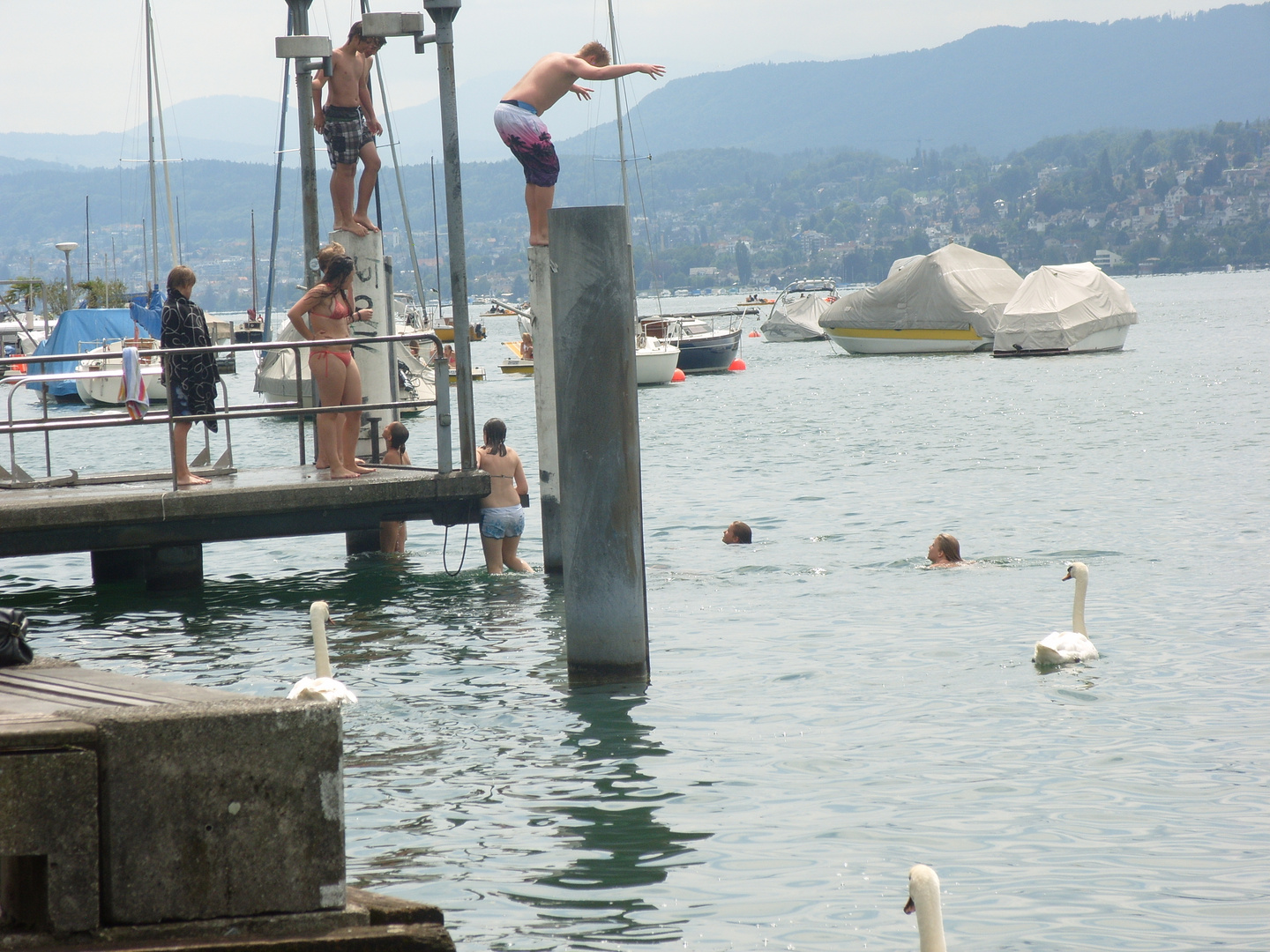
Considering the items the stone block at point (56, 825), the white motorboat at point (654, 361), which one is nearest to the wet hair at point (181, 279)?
the stone block at point (56, 825)

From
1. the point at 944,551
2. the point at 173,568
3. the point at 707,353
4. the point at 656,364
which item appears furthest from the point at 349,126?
the point at 707,353

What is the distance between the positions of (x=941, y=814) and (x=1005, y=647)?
423 cm

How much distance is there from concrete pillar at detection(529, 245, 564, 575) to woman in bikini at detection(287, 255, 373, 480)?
5.40 feet

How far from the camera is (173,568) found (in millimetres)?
14094

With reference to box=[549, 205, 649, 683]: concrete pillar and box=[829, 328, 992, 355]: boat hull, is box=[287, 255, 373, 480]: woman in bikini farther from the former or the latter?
box=[829, 328, 992, 355]: boat hull

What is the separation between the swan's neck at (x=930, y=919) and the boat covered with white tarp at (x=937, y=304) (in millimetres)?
58750

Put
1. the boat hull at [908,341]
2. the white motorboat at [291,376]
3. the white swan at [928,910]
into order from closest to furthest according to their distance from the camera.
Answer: the white swan at [928,910] < the white motorboat at [291,376] < the boat hull at [908,341]

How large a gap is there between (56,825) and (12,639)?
6.49 ft

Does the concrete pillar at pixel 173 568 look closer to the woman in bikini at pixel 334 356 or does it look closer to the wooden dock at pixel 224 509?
the wooden dock at pixel 224 509

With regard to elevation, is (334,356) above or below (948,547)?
above

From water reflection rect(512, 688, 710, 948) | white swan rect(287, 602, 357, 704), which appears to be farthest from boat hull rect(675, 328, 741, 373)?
water reflection rect(512, 688, 710, 948)

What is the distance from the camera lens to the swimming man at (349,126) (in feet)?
45.9

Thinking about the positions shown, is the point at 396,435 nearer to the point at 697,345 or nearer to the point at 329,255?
the point at 329,255

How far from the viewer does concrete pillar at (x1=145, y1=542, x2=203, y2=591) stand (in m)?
14.0
